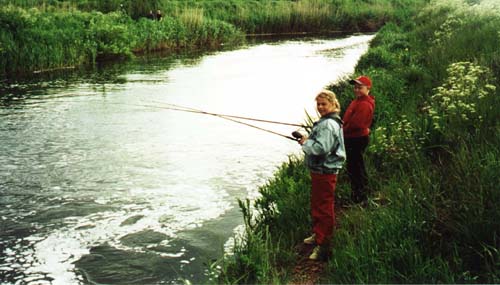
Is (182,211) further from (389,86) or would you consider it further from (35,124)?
(35,124)

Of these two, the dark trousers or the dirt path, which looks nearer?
the dirt path

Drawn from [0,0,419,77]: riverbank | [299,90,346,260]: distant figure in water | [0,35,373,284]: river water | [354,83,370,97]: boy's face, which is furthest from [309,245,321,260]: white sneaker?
[0,0,419,77]: riverbank

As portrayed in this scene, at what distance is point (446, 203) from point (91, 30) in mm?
23735

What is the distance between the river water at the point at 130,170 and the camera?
659cm

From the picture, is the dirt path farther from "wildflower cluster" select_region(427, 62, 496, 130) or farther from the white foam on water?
"wildflower cluster" select_region(427, 62, 496, 130)

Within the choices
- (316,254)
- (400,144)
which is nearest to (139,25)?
(400,144)

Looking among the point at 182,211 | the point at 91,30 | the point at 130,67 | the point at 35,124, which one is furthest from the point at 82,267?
the point at 91,30

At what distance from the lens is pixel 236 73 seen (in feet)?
75.6

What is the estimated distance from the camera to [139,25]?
30328 mm

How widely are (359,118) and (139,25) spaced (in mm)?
25781

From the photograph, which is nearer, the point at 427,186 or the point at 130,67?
the point at 427,186

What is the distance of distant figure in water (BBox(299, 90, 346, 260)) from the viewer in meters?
5.52

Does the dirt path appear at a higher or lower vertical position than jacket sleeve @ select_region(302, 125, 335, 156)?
lower

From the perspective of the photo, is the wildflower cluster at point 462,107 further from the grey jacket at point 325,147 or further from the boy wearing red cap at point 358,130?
the grey jacket at point 325,147
